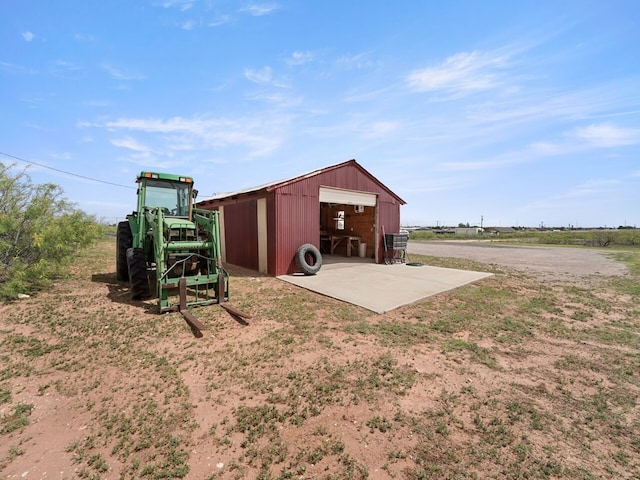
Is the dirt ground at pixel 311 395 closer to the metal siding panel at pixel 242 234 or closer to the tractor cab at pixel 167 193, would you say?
the tractor cab at pixel 167 193

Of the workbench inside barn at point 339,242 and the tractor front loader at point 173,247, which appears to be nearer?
the tractor front loader at point 173,247

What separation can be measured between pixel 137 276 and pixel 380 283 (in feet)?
20.0

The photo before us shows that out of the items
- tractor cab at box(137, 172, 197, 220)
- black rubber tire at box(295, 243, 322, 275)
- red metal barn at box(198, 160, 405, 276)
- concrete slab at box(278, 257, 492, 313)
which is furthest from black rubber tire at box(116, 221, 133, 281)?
black rubber tire at box(295, 243, 322, 275)

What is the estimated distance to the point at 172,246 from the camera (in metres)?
5.93

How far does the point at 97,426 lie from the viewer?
109 inches

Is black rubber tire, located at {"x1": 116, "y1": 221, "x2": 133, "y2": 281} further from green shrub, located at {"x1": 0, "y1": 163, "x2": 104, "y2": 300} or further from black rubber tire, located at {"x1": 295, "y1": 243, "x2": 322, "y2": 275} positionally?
black rubber tire, located at {"x1": 295, "y1": 243, "x2": 322, "y2": 275}

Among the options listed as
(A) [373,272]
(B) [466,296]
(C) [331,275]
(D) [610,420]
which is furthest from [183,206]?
(D) [610,420]

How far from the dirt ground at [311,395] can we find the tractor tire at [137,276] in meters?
0.41

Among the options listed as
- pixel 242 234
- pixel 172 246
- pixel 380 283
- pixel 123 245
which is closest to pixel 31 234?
pixel 123 245

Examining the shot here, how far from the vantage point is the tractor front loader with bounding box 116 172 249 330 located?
5.66 m

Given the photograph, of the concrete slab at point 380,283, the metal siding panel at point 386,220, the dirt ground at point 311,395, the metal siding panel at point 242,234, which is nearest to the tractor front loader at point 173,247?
the dirt ground at point 311,395

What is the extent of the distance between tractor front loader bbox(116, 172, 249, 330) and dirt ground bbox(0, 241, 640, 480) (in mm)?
516

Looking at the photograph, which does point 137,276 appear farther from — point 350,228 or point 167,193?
point 350,228

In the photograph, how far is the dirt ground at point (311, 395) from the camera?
237 cm
